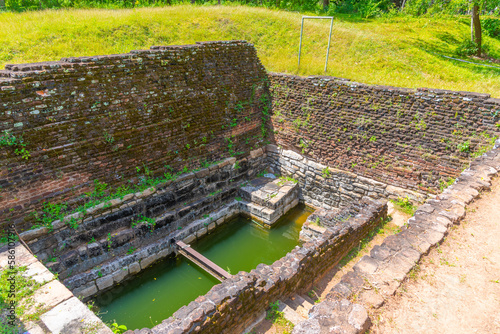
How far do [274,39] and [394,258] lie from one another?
40.9 feet

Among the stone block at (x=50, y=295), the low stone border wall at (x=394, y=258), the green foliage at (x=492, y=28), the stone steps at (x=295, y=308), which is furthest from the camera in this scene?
the green foliage at (x=492, y=28)

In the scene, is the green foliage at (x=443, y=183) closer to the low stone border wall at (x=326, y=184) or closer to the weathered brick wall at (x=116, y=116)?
the low stone border wall at (x=326, y=184)

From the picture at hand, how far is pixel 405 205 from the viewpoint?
790cm

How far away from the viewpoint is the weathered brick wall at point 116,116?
5.43 m

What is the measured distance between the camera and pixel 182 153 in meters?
7.98

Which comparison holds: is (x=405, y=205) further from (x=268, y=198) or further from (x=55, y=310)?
(x=55, y=310)

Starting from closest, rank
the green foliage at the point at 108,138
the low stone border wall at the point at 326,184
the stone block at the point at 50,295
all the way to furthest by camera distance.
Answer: the stone block at the point at 50,295 → the green foliage at the point at 108,138 → the low stone border wall at the point at 326,184

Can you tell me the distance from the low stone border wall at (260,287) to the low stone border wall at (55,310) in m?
0.78

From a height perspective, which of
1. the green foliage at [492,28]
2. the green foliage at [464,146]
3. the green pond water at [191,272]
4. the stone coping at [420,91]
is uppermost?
the green foliage at [492,28]

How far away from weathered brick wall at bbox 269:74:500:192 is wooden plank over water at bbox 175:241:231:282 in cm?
497

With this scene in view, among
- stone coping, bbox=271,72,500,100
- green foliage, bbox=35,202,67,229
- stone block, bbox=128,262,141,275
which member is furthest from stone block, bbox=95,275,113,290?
stone coping, bbox=271,72,500,100

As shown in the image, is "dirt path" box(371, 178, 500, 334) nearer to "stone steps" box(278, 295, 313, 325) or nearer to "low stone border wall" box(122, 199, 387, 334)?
"stone steps" box(278, 295, 313, 325)

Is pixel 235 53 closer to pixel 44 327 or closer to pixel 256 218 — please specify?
pixel 256 218

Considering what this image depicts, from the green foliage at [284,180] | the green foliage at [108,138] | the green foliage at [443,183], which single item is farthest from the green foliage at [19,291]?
the green foliage at [443,183]
